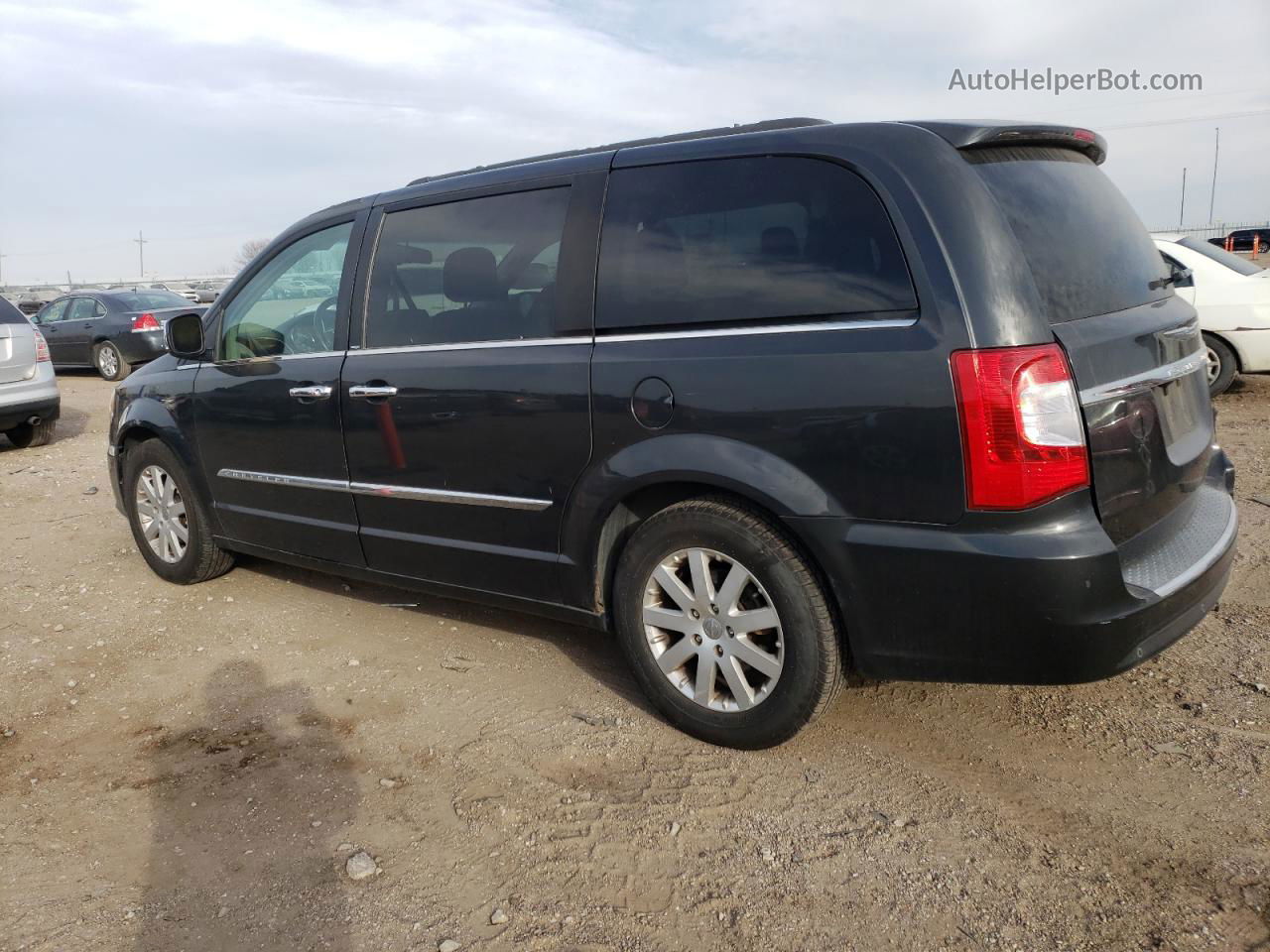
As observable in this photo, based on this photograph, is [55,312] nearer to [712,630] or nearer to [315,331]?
[315,331]

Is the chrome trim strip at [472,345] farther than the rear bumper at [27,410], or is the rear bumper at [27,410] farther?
the rear bumper at [27,410]

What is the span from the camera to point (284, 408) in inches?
168

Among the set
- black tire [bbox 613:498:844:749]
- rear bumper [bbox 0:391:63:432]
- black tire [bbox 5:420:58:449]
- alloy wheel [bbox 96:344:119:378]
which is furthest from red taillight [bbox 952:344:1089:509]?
alloy wheel [bbox 96:344:119:378]

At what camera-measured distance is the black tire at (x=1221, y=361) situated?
854 centimetres

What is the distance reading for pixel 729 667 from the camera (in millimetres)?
3070

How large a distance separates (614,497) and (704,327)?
0.63 meters

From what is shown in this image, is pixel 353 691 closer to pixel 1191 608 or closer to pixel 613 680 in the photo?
pixel 613 680

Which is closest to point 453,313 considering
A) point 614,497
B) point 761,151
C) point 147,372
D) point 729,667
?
point 614,497

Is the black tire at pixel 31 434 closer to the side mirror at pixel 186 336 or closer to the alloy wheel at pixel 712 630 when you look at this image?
the side mirror at pixel 186 336

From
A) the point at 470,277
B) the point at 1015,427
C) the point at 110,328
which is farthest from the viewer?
the point at 110,328

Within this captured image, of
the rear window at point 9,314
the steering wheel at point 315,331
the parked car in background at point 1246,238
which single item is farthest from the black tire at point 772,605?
the parked car in background at point 1246,238

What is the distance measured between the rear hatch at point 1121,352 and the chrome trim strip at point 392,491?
1724mm

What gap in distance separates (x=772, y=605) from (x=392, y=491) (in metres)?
1.70

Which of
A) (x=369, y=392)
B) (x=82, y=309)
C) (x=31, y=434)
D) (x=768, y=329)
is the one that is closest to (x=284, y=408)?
(x=369, y=392)
